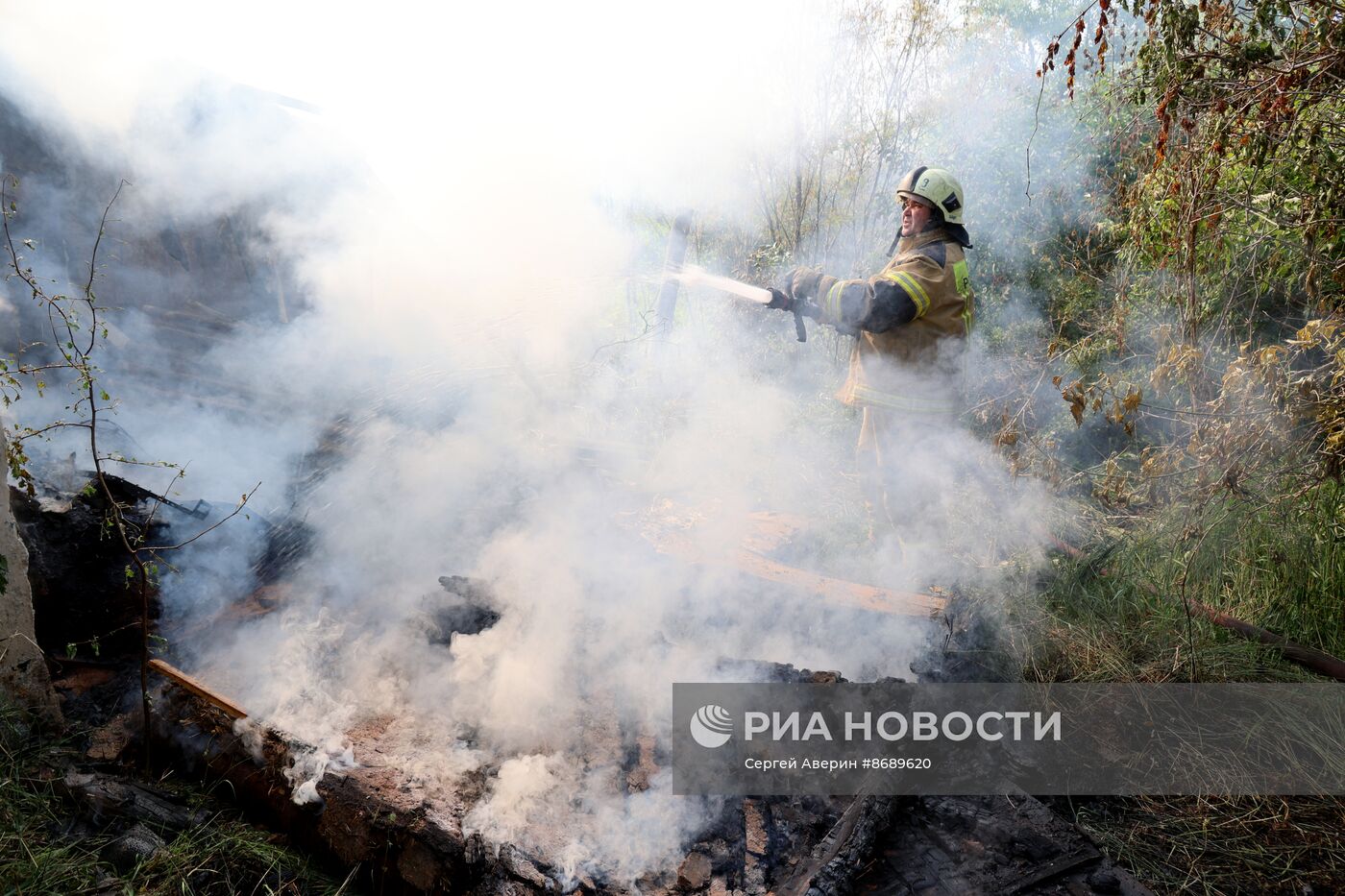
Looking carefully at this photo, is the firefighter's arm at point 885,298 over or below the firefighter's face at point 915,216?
below

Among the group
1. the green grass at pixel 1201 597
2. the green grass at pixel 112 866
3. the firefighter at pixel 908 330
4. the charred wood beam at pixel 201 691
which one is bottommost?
the green grass at pixel 112 866

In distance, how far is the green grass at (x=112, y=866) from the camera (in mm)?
2186

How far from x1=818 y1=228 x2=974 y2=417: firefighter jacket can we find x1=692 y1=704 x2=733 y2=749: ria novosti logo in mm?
2045

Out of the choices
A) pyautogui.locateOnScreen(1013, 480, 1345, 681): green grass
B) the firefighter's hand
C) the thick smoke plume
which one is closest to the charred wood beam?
the thick smoke plume

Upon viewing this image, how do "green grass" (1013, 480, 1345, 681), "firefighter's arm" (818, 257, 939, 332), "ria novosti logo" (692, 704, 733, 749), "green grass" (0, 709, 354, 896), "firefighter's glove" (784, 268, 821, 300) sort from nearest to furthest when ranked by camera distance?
"green grass" (0, 709, 354, 896)
"ria novosti logo" (692, 704, 733, 749)
"green grass" (1013, 480, 1345, 681)
"firefighter's arm" (818, 257, 939, 332)
"firefighter's glove" (784, 268, 821, 300)

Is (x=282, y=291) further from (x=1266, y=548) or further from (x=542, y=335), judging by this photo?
(x=1266, y=548)

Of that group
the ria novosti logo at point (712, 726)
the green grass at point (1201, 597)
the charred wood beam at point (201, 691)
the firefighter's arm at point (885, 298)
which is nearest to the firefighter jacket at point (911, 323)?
the firefighter's arm at point (885, 298)

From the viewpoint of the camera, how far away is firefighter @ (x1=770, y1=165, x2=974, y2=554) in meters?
3.76

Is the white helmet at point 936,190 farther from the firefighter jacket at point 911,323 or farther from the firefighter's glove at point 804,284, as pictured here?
the firefighter's glove at point 804,284

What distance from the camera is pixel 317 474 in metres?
5.00

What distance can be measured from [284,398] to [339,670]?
407 cm

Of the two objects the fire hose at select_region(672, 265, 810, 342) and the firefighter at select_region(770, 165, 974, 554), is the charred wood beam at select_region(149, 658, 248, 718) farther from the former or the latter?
the firefighter at select_region(770, 165, 974, 554)

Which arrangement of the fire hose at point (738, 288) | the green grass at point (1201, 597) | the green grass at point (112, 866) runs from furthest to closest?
1. the fire hose at point (738, 288)
2. the green grass at point (1201, 597)
3. the green grass at point (112, 866)

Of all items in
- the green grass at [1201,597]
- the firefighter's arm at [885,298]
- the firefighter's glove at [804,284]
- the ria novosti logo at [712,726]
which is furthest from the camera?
the firefighter's glove at [804,284]
